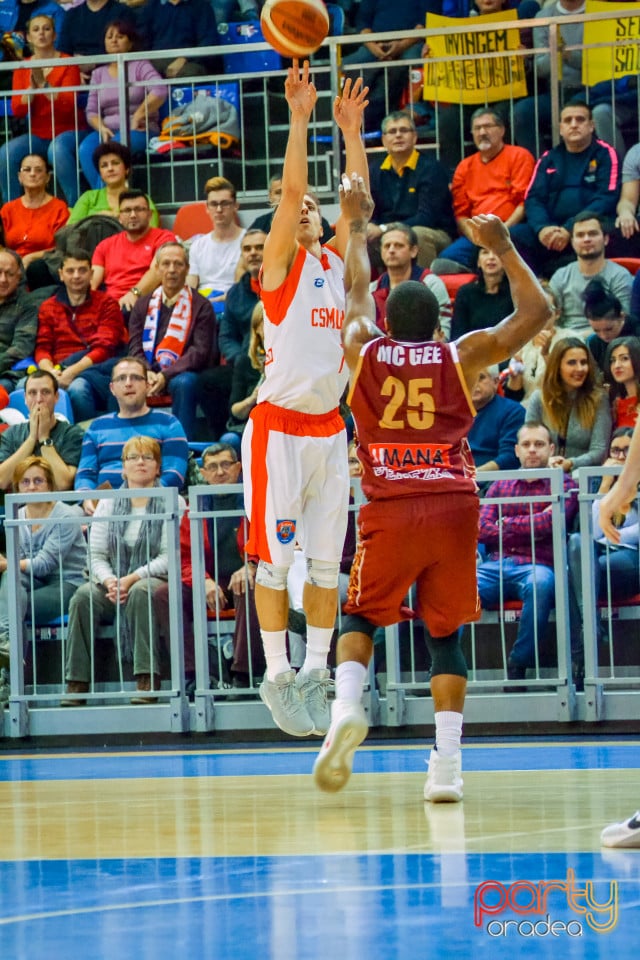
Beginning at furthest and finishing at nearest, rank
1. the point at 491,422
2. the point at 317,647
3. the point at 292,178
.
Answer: the point at 491,422, the point at 317,647, the point at 292,178

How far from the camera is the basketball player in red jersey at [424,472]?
620cm

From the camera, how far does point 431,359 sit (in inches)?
245

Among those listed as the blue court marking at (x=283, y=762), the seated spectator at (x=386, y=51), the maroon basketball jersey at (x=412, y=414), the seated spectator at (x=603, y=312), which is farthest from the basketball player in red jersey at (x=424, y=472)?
the seated spectator at (x=386, y=51)

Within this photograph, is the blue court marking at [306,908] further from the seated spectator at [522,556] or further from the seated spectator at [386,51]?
the seated spectator at [386,51]

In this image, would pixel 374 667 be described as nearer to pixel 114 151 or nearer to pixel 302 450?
pixel 302 450

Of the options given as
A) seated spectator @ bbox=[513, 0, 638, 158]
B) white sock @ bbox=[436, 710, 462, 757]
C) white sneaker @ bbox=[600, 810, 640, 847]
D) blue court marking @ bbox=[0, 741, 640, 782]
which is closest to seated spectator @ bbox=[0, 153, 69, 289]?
seated spectator @ bbox=[513, 0, 638, 158]

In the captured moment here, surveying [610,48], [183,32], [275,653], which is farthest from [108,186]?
[275,653]

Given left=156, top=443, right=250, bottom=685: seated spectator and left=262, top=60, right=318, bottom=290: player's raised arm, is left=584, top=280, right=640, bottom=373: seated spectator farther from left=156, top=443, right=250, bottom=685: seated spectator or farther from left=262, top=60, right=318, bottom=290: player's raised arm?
left=262, top=60, right=318, bottom=290: player's raised arm

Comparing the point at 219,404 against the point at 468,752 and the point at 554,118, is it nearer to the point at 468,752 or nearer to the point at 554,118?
the point at 554,118

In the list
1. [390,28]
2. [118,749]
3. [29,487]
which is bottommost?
[118,749]

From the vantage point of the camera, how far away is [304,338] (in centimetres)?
732

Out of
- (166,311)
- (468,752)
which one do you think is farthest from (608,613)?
(166,311)

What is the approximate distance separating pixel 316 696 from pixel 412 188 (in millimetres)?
6600

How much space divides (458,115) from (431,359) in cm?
828
